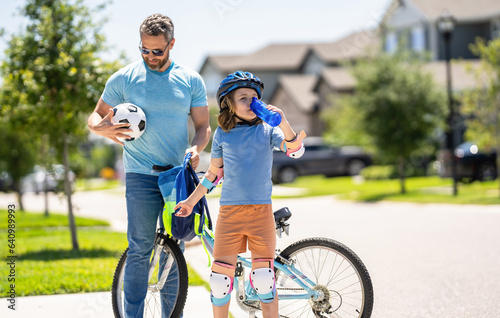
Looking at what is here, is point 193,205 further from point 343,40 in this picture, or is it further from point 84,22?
point 343,40

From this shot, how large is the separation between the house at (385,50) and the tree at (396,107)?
27.0 ft

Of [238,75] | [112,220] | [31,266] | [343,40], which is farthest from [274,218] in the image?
[343,40]

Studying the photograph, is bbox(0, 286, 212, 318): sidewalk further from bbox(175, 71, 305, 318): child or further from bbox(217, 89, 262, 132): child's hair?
bbox(217, 89, 262, 132): child's hair

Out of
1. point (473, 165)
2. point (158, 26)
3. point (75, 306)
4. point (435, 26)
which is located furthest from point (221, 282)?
point (435, 26)

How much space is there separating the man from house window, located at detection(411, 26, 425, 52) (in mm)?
35154

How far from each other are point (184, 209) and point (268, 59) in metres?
57.0

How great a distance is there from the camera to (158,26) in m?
4.14

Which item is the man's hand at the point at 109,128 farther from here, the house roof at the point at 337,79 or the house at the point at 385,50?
the house roof at the point at 337,79

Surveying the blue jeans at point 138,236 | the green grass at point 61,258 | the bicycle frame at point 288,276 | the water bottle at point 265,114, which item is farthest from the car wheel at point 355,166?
the water bottle at point 265,114

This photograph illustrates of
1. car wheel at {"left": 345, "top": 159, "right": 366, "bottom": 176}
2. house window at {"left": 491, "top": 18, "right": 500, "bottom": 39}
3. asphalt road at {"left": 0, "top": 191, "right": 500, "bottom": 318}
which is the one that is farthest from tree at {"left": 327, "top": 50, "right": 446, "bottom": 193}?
house window at {"left": 491, "top": 18, "right": 500, "bottom": 39}

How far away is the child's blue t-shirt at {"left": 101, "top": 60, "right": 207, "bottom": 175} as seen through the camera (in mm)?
4301

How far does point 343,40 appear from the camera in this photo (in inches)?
1999

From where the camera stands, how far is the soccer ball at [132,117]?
4055mm

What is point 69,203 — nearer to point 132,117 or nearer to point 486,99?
point 132,117
